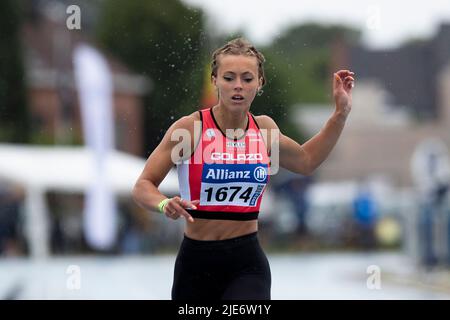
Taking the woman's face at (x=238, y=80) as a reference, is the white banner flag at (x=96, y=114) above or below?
above

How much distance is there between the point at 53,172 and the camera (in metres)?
24.3

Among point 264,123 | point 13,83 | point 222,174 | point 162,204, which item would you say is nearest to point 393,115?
point 13,83

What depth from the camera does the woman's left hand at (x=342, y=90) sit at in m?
6.05

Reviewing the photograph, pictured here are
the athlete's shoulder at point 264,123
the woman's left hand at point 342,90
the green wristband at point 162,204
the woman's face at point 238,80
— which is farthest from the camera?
the woman's left hand at point 342,90

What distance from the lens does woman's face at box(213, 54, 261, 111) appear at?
5.61 meters

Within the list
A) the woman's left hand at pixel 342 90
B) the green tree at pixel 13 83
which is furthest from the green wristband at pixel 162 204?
the green tree at pixel 13 83

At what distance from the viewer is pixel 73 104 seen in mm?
51250

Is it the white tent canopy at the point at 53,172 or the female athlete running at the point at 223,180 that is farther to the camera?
the white tent canopy at the point at 53,172

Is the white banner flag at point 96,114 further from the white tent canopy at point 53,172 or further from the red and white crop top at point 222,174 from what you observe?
the red and white crop top at point 222,174

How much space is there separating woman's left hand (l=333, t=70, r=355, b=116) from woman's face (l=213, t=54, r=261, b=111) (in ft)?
2.00

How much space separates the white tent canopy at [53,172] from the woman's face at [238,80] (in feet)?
44.5

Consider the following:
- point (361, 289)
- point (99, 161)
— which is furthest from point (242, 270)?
point (99, 161)

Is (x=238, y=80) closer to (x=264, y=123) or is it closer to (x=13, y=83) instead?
(x=264, y=123)

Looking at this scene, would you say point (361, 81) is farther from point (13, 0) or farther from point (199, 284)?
point (199, 284)
